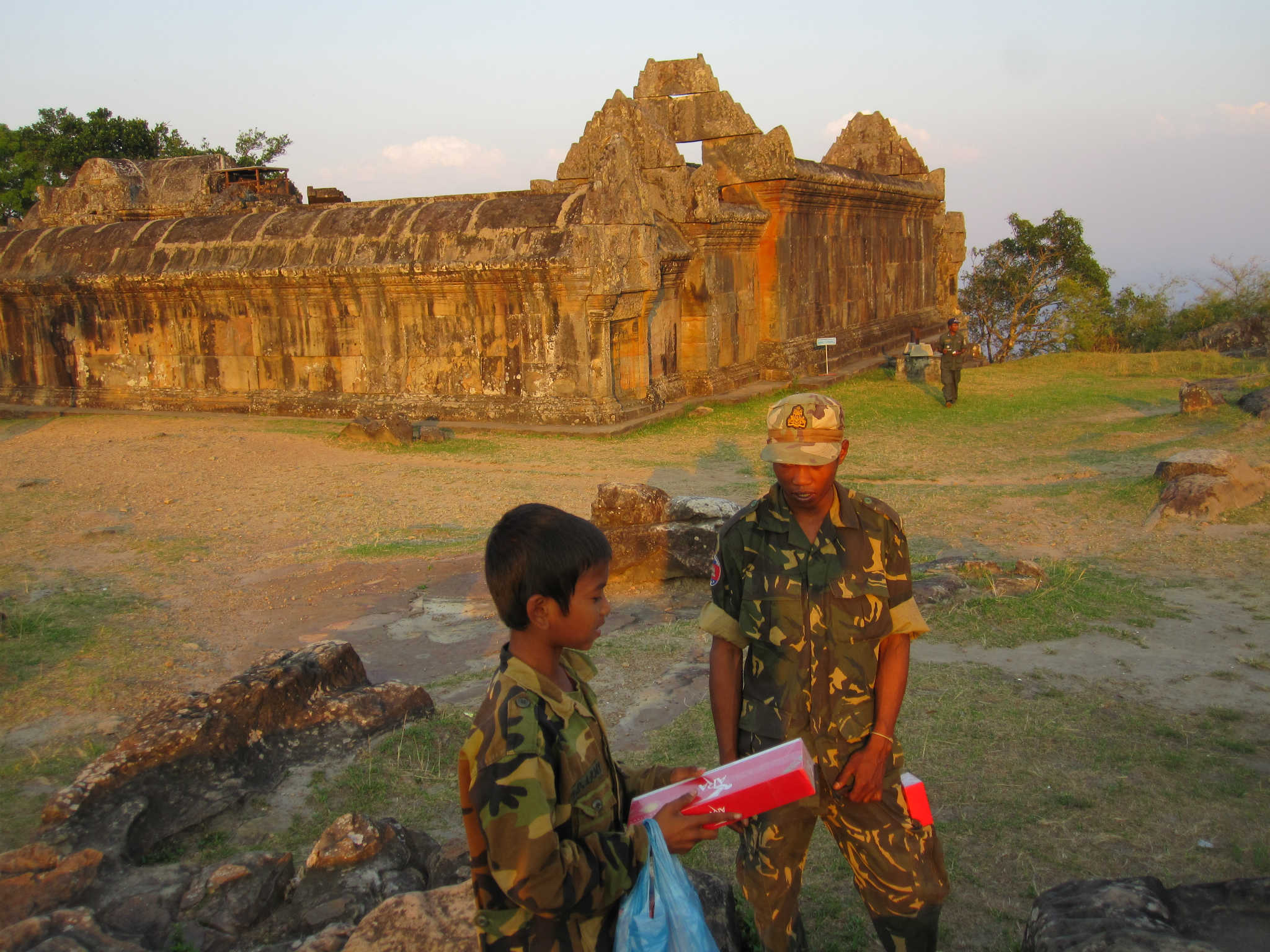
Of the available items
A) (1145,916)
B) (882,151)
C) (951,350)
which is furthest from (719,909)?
(882,151)

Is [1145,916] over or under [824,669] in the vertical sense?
under

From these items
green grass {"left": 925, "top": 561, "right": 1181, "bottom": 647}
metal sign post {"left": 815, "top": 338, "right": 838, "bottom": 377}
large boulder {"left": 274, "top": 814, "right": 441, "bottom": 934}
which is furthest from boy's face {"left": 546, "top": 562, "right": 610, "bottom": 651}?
metal sign post {"left": 815, "top": 338, "right": 838, "bottom": 377}

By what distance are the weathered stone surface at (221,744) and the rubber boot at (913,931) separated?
2.33 meters

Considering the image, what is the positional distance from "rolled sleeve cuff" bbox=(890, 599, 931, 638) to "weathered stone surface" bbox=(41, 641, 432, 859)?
8.02 feet

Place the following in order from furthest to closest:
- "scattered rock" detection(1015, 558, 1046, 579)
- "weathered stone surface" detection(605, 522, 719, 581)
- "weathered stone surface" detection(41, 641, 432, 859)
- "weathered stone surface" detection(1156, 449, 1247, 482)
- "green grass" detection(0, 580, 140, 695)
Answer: "weathered stone surface" detection(1156, 449, 1247, 482) < "weathered stone surface" detection(605, 522, 719, 581) < "scattered rock" detection(1015, 558, 1046, 579) < "green grass" detection(0, 580, 140, 695) < "weathered stone surface" detection(41, 641, 432, 859)

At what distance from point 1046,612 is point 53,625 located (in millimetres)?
5311

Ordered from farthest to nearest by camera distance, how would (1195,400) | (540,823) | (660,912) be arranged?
(1195,400)
(660,912)
(540,823)

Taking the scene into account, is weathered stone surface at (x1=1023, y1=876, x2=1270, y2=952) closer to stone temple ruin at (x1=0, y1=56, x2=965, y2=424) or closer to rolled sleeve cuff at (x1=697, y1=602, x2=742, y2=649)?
rolled sleeve cuff at (x1=697, y1=602, x2=742, y2=649)

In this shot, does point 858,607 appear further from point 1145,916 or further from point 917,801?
point 1145,916

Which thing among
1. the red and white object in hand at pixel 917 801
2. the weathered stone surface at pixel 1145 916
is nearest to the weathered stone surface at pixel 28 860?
the red and white object in hand at pixel 917 801

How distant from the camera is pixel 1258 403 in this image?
11484 millimetres

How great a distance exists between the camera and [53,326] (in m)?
14.4

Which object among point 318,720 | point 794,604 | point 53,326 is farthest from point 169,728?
point 53,326

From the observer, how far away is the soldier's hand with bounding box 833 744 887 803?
2330 mm
